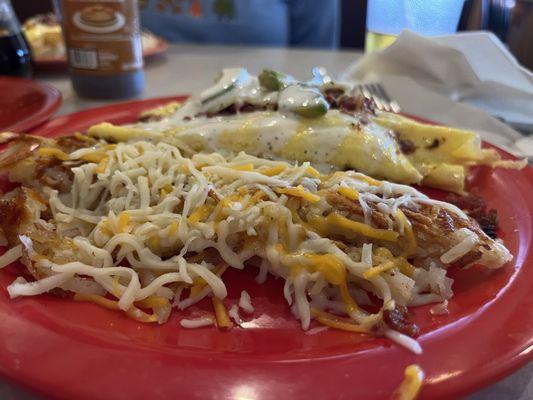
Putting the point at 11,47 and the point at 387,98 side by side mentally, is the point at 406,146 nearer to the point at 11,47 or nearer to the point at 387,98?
the point at 387,98

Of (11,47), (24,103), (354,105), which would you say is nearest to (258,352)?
(354,105)

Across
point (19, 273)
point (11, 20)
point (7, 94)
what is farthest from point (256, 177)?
point (11, 20)

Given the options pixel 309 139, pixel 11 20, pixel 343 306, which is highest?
pixel 11 20

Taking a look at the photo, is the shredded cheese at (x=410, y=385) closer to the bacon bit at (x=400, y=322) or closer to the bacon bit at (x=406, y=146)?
the bacon bit at (x=400, y=322)

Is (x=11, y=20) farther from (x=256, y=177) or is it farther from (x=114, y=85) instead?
(x=256, y=177)

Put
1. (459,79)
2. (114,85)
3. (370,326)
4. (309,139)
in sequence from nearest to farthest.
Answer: (370,326)
(309,139)
(459,79)
(114,85)

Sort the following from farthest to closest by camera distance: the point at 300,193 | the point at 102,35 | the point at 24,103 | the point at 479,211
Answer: the point at 102,35, the point at 24,103, the point at 479,211, the point at 300,193
